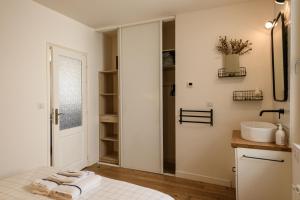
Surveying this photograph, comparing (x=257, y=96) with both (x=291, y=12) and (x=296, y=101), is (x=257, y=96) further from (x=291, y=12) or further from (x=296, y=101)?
(x=291, y=12)

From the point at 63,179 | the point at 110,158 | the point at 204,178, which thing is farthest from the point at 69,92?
the point at 204,178

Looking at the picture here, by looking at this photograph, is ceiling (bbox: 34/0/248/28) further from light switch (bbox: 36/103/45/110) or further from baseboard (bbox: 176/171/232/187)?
baseboard (bbox: 176/171/232/187)

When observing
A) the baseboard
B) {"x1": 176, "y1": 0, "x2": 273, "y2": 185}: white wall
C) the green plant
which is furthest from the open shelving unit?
the green plant

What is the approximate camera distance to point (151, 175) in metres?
3.27

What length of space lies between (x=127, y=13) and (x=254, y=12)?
184 cm

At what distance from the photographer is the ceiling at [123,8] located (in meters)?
2.71

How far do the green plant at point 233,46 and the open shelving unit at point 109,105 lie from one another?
191 cm

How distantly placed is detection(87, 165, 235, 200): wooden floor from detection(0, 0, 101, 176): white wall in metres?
1.25

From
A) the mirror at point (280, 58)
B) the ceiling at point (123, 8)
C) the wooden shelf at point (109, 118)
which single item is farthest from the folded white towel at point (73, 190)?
the ceiling at point (123, 8)

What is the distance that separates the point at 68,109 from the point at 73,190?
2.00 m

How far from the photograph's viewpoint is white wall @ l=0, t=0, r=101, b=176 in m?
2.34

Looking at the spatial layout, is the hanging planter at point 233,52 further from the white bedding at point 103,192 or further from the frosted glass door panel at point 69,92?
the frosted glass door panel at point 69,92

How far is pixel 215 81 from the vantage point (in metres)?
2.92

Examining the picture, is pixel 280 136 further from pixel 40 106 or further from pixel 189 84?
pixel 40 106
